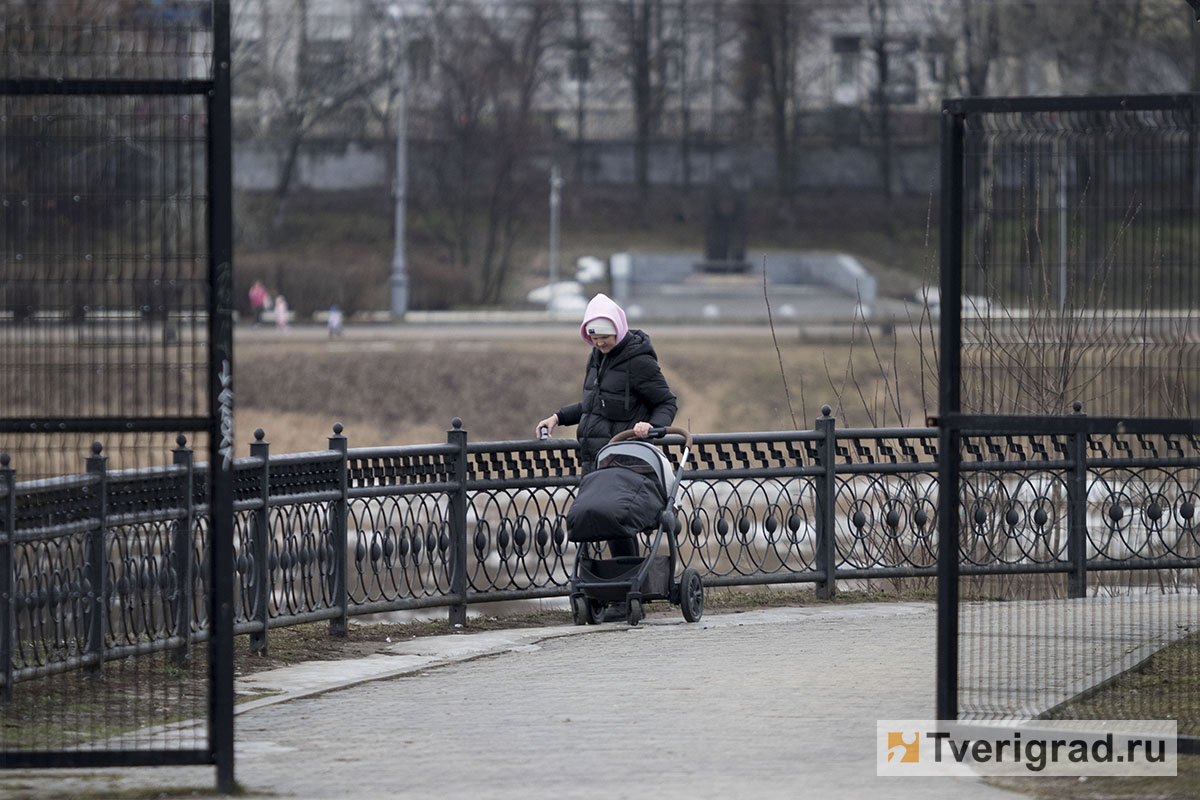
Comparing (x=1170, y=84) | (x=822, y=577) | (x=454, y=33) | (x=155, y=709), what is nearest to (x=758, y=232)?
(x=454, y=33)

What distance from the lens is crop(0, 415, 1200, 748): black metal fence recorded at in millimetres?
7680

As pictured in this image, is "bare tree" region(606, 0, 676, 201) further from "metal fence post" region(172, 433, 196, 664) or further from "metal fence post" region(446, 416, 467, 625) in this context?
"metal fence post" region(172, 433, 196, 664)

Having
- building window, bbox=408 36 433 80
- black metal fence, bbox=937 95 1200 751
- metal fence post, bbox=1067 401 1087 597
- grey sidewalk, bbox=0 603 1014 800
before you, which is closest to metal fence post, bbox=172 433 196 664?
grey sidewalk, bbox=0 603 1014 800

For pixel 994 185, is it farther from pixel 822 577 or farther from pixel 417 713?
pixel 822 577

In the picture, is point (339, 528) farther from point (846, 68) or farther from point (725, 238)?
point (846, 68)

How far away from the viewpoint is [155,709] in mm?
7387

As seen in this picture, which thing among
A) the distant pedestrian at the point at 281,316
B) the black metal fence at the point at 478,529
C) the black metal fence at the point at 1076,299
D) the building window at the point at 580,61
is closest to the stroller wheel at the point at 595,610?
the black metal fence at the point at 478,529

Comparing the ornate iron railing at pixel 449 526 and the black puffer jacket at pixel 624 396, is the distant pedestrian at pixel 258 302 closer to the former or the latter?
the ornate iron railing at pixel 449 526

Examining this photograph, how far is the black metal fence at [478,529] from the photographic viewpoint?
7.68m

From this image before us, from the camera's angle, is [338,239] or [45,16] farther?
[338,239]

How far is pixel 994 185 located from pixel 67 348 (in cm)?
393

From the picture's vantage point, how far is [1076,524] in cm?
1069

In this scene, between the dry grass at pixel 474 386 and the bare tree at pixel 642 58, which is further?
the bare tree at pixel 642 58

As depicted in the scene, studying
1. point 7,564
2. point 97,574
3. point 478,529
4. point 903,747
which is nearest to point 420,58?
point 478,529
